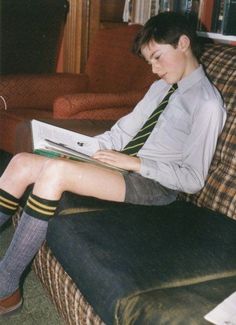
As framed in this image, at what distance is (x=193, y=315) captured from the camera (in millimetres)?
977

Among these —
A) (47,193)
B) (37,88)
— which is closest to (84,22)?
(37,88)

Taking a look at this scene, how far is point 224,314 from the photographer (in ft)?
3.25

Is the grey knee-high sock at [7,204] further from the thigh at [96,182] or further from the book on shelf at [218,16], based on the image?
the book on shelf at [218,16]

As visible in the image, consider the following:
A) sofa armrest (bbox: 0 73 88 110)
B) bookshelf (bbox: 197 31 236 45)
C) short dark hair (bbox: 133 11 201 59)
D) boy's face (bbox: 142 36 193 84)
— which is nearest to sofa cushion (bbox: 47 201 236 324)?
boy's face (bbox: 142 36 193 84)

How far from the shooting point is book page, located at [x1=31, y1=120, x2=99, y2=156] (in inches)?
69.2

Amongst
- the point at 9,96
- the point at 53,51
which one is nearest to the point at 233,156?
the point at 9,96

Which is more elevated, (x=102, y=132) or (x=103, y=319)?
(x=102, y=132)

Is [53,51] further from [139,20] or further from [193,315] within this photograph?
[193,315]

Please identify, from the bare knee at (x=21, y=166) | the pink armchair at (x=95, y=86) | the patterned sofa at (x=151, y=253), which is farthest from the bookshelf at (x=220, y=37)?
the bare knee at (x=21, y=166)

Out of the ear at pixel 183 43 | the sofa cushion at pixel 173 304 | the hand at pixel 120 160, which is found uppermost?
the ear at pixel 183 43

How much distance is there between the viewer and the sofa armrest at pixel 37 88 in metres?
2.70

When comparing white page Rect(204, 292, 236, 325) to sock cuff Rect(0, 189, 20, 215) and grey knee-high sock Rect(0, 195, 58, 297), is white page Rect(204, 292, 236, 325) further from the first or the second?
sock cuff Rect(0, 189, 20, 215)

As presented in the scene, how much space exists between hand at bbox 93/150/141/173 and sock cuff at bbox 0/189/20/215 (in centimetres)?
35

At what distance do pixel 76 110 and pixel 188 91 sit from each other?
2.55 ft
